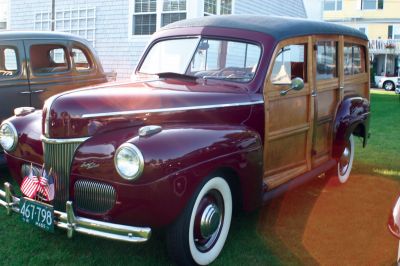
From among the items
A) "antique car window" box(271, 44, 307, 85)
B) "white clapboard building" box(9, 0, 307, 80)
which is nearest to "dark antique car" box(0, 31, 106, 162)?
"antique car window" box(271, 44, 307, 85)

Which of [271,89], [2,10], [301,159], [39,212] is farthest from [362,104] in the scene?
[2,10]

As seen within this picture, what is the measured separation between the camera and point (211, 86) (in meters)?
4.00

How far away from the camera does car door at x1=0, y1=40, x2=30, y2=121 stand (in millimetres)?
5715

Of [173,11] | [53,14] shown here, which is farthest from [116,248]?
[53,14]

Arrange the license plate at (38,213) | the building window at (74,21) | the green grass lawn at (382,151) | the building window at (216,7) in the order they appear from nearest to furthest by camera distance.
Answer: the license plate at (38,213), the green grass lawn at (382,151), the building window at (216,7), the building window at (74,21)

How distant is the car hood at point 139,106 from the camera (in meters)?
3.25

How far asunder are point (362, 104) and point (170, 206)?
3.59m

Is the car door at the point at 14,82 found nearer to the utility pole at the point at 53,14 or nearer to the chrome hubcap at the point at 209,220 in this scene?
the chrome hubcap at the point at 209,220

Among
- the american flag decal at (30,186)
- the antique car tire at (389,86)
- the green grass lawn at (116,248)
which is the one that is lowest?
the green grass lawn at (116,248)

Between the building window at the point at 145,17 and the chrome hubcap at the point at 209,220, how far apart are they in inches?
445

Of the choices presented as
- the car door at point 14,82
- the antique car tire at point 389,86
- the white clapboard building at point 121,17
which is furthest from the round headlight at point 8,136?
the antique car tire at point 389,86

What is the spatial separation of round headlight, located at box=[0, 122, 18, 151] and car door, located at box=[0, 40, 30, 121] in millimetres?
2016

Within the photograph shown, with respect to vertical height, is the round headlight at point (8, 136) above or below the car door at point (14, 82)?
below

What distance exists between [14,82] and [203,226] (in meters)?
3.63
